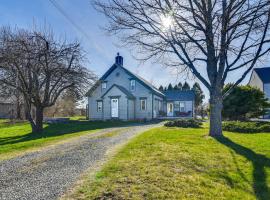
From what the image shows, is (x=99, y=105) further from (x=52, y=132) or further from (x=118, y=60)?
(x=52, y=132)

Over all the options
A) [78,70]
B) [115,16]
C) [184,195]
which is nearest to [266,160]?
[184,195]

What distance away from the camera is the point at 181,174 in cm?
646

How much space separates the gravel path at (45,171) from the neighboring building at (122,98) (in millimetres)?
20274

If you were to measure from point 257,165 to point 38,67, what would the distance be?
14604 millimetres

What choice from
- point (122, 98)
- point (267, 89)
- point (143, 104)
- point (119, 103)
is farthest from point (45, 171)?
point (267, 89)

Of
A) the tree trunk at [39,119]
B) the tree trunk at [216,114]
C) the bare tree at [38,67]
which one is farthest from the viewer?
the tree trunk at [39,119]

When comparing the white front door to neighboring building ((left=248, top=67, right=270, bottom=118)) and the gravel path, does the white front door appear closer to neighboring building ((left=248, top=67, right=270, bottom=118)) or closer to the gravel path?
the gravel path

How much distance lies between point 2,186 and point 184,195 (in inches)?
142

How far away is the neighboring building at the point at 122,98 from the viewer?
30391 mm

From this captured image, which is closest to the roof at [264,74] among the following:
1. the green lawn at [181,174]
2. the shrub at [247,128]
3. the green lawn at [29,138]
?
the shrub at [247,128]

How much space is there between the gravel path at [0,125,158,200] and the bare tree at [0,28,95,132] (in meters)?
9.56

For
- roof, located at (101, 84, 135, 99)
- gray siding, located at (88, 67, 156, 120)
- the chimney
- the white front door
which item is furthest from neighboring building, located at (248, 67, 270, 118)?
the white front door

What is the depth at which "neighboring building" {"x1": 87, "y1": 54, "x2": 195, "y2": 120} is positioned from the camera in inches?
1196

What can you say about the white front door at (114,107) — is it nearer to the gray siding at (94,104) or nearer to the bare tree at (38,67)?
the gray siding at (94,104)
